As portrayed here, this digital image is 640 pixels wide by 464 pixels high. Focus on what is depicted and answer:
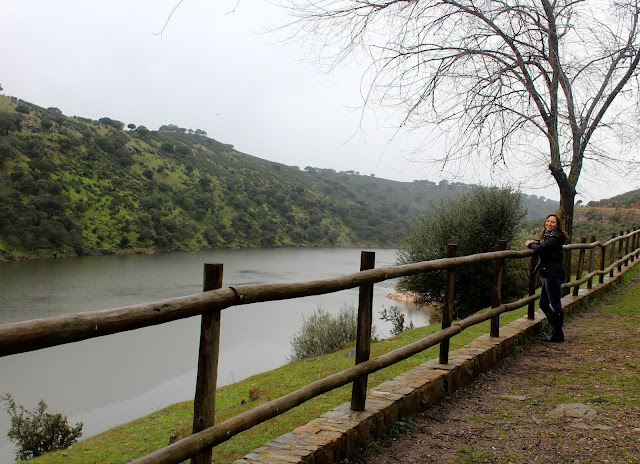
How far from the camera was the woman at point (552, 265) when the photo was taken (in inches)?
230

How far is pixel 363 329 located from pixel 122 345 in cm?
2383

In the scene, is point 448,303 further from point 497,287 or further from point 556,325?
point 556,325

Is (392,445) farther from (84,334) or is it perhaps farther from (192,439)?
(84,334)

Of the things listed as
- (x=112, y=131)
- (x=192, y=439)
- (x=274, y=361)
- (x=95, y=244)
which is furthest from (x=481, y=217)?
(x=112, y=131)

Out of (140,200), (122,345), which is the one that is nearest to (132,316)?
(122,345)

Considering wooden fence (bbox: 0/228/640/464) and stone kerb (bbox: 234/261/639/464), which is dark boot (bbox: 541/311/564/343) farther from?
wooden fence (bbox: 0/228/640/464)

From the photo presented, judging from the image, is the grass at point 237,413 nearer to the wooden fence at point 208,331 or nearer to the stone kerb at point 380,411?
the stone kerb at point 380,411

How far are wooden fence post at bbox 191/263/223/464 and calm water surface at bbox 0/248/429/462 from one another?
1448 centimetres

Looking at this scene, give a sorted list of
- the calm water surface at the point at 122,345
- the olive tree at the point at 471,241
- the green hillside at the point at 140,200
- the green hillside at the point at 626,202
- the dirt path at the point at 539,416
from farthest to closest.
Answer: the green hillside at the point at 140,200 < the green hillside at the point at 626,202 < the olive tree at the point at 471,241 < the calm water surface at the point at 122,345 < the dirt path at the point at 539,416

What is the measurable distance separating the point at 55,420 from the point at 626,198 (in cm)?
4979

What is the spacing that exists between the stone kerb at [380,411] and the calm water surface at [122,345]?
1376cm

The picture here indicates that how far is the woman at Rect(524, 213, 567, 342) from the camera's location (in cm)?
584

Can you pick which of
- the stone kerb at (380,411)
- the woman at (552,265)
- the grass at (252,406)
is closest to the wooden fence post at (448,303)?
the stone kerb at (380,411)

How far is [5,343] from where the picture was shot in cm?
135
